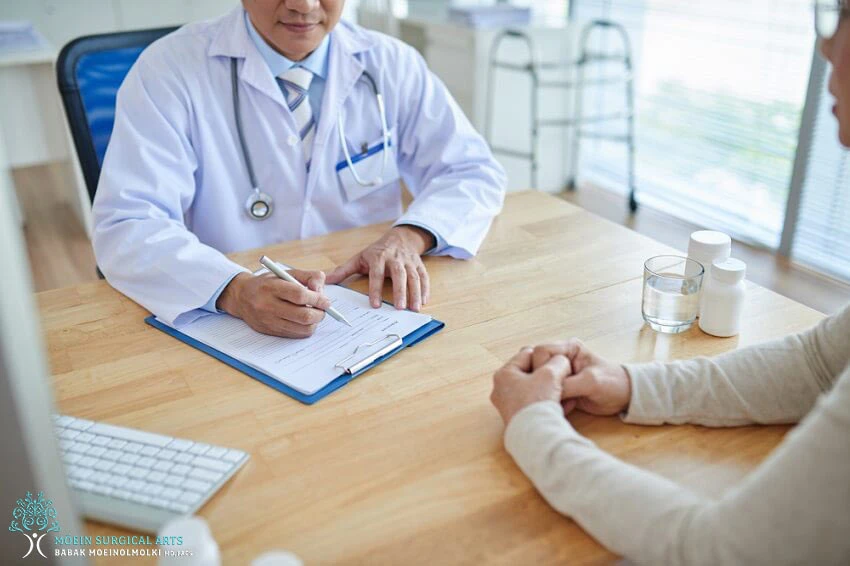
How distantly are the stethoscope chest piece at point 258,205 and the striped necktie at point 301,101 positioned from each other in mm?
121

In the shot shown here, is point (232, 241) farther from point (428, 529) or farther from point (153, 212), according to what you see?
point (428, 529)

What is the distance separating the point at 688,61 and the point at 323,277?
9.79 feet

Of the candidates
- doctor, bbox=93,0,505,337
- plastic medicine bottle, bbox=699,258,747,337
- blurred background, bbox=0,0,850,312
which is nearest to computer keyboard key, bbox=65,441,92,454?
doctor, bbox=93,0,505,337

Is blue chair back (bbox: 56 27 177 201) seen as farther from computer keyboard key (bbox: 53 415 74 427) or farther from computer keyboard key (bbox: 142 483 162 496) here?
Answer: computer keyboard key (bbox: 142 483 162 496)

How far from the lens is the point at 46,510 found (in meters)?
0.61

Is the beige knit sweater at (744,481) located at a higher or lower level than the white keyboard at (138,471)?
higher

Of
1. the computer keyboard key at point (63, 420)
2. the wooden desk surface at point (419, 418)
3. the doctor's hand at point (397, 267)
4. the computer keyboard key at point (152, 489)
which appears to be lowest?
the wooden desk surface at point (419, 418)

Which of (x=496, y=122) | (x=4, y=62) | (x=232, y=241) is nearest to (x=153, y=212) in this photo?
(x=232, y=241)

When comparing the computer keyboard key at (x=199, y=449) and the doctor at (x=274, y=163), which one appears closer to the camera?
the computer keyboard key at (x=199, y=449)

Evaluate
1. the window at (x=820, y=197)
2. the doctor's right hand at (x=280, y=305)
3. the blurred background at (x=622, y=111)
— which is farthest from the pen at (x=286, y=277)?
the window at (x=820, y=197)

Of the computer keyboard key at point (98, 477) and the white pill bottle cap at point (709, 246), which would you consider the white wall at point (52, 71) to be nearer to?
the computer keyboard key at point (98, 477)

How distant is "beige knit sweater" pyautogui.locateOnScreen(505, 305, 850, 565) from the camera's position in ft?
2.17

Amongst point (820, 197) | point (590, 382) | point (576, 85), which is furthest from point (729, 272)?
point (576, 85)

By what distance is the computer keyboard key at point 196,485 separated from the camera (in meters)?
0.87
